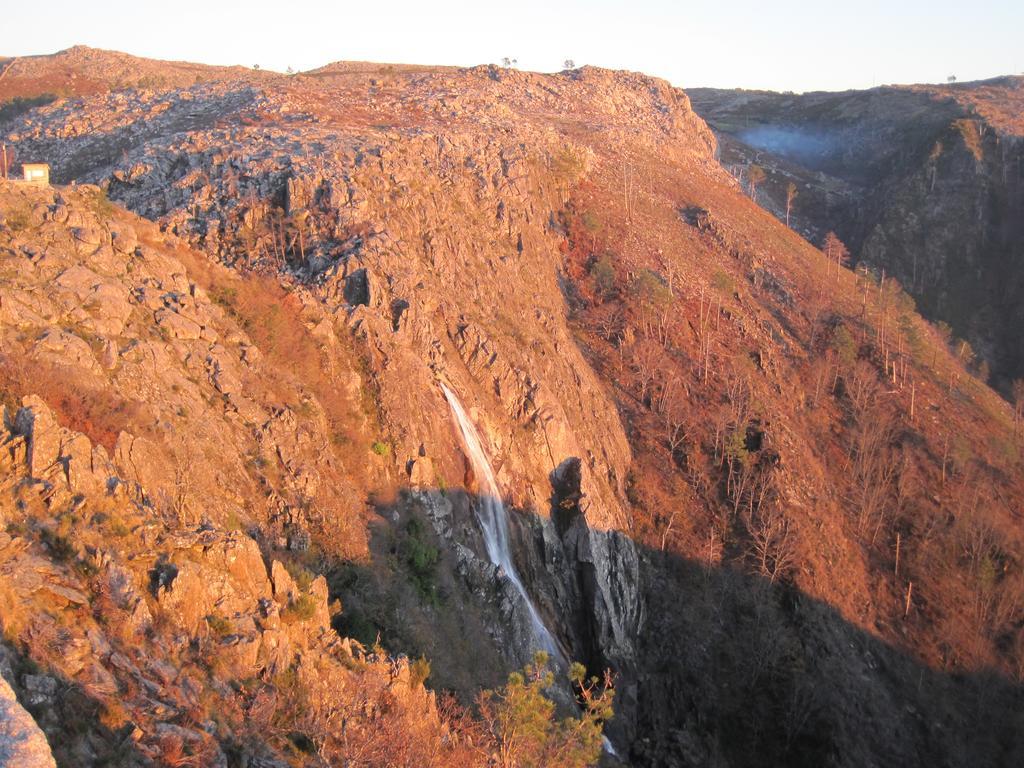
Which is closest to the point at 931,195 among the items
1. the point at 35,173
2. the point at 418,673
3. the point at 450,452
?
the point at 450,452

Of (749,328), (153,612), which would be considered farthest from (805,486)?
(153,612)

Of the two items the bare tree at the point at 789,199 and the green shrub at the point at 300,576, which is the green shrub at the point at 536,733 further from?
the bare tree at the point at 789,199

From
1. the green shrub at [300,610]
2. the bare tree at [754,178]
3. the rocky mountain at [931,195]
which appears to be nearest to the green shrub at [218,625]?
the green shrub at [300,610]

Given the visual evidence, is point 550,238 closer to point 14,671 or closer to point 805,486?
point 805,486

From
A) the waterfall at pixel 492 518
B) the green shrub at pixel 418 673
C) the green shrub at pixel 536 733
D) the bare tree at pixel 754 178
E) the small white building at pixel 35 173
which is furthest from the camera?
the bare tree at pixel 754 178

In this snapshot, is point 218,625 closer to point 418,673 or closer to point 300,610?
point 300,610

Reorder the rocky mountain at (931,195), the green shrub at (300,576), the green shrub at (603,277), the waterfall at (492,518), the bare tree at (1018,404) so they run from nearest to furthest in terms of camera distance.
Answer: the green shrub at (300,576) → the waterfall at (492,518) → the green shrub at (603,277) → the bare tree at (1018,404) → the rocky mountain at (931,195)

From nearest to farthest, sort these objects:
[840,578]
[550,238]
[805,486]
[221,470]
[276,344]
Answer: [221,470], [276,344], [840,578], [805,486], [550,238]
